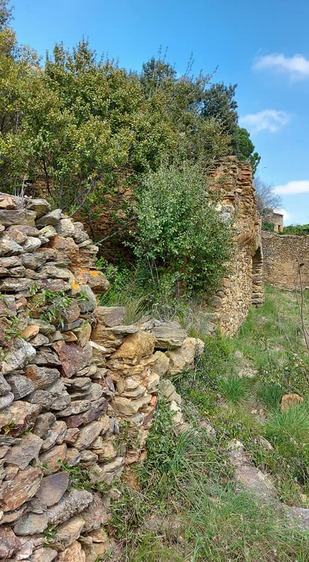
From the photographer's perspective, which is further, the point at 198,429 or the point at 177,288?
the point at 177,288

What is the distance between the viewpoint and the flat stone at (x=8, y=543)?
172 centimetres

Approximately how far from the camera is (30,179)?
6.03m

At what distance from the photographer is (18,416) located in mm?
1917

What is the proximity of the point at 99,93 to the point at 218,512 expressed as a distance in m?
6.27

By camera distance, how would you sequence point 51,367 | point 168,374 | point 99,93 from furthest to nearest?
point 99,93, point 168,374, point 51,367

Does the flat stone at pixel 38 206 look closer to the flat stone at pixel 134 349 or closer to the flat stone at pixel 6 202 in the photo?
the flat stone at pixel 6 202

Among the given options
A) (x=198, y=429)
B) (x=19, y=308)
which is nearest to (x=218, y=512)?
(x=198, y=429)

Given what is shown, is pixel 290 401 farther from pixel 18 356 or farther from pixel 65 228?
pixel 18 356

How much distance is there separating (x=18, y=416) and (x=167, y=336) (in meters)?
2.36

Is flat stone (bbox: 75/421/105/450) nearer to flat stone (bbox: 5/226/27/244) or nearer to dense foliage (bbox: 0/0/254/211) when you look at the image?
flat stone (bbox: 5/226/27/244)

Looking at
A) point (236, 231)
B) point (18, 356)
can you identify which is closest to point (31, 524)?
point (18, 356)

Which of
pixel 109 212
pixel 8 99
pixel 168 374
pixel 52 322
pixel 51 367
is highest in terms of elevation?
pixel 8 99

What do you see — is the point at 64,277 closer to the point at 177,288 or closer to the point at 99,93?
the point at 177,288

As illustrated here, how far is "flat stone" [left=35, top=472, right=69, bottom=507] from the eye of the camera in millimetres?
1989
